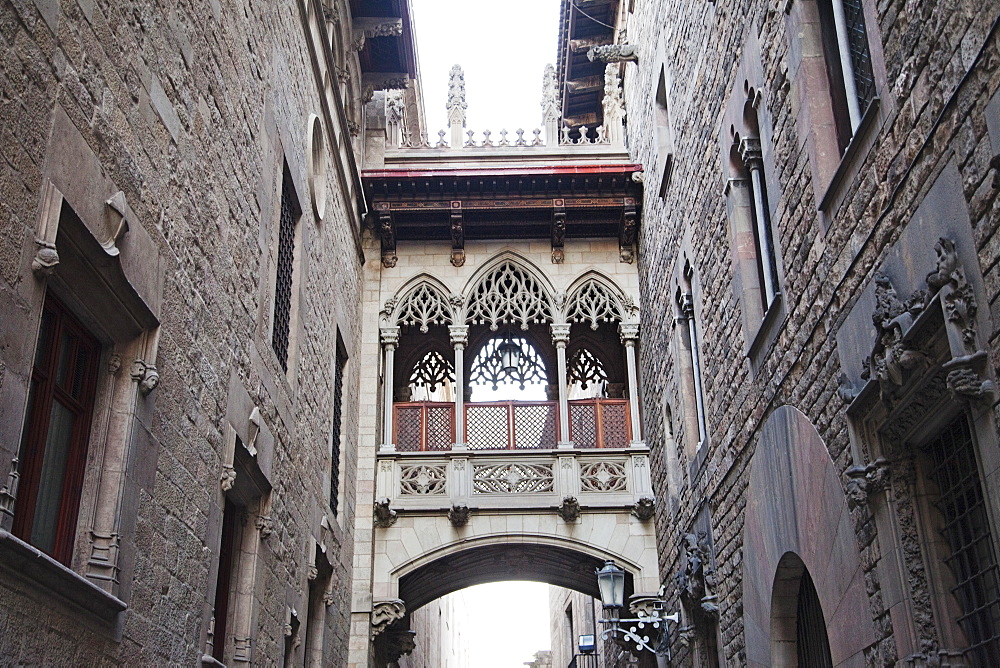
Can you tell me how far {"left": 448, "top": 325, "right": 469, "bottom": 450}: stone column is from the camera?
49.9 ft

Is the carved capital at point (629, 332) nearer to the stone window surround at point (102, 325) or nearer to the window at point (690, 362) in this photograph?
the window at point (690, 362)

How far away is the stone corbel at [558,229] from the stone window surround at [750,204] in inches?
248

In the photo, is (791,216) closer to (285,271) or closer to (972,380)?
(972,380)

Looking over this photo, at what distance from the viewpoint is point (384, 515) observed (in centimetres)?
1462

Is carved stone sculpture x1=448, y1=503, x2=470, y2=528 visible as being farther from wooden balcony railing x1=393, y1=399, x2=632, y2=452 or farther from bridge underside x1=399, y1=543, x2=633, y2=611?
wooden balcony railing x1=393, y1=399, x2=632, y2=452

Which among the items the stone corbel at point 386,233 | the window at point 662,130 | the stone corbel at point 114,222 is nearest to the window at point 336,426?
the stone corbel at point 386,233

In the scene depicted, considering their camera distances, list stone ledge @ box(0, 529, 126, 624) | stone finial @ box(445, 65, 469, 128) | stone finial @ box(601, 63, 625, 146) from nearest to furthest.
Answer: stone ledge @ box(0, 529, 126, 624), stone finial @ box(601, 63, 625, 146), stone finial @ box(445, 65, 469, 128)

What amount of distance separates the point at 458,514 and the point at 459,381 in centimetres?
204

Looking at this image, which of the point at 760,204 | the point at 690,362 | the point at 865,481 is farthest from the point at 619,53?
the point at 865,481

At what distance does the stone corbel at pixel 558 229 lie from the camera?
16.0 m

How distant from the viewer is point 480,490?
14.9 m

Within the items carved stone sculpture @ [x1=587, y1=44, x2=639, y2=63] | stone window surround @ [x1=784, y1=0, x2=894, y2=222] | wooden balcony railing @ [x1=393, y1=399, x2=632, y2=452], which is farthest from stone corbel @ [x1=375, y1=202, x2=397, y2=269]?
stone window surround @ [x1=784, y1=0, x2=894, y2=222]

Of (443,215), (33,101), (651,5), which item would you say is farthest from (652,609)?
(33,101)

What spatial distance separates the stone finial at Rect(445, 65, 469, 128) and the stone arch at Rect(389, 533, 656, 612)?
21.9 feet
